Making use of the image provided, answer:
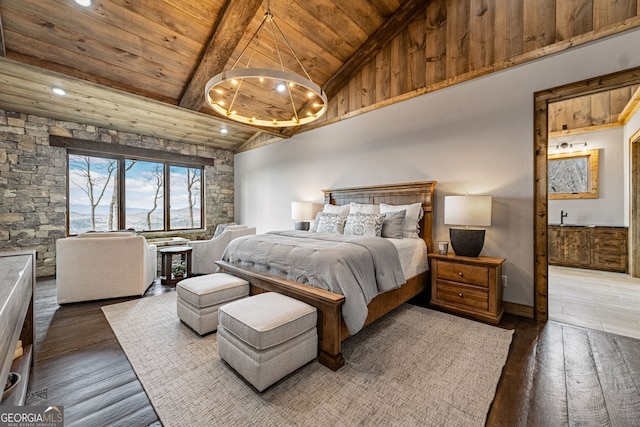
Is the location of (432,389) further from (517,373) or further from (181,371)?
(181,371)

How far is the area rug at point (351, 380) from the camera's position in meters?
1.50

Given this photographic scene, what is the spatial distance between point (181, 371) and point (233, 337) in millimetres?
488

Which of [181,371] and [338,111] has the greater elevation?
[338,111]

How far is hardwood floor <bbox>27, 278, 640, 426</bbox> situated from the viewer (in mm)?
1506

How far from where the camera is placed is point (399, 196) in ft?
12.6

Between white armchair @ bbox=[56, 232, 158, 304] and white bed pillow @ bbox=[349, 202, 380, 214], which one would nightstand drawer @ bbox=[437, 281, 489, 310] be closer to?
white bed pillow @ bbox=[349, 202, 380, 214]

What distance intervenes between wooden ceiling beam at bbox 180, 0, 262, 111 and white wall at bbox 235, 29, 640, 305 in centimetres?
216

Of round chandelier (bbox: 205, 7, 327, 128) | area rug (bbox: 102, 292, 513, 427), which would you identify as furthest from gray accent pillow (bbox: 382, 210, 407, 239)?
round chandelier (bbox: 205, 7, 327, 128)

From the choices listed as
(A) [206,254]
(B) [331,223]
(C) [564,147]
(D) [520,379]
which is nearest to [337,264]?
(D) [520,379]

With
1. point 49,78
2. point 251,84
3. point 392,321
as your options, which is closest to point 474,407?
point 392,321

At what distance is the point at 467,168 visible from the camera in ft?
10.8

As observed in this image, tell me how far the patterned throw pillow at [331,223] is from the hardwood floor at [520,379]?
87.6 inches

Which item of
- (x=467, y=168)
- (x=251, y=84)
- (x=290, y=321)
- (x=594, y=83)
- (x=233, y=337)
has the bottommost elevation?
(x=233, y=337)

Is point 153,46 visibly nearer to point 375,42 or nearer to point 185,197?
point 375,42
